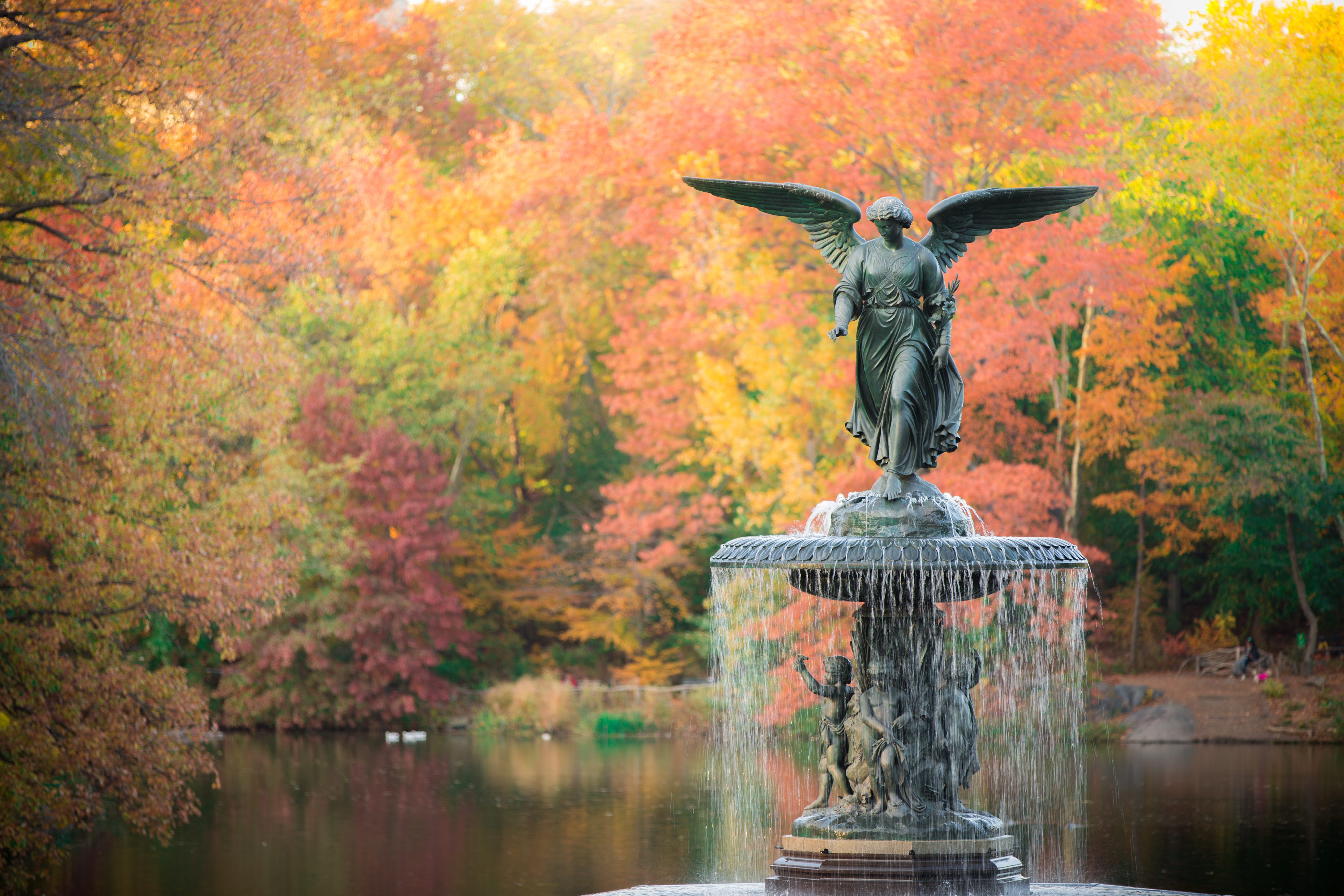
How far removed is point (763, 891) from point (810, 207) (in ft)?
15.8

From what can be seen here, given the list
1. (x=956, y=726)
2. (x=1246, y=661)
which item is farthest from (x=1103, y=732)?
(x=956, y=726)

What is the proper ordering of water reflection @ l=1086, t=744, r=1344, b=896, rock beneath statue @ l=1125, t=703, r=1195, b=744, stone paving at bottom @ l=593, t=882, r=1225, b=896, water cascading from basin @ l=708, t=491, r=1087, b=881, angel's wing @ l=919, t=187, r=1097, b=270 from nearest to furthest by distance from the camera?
water cascading from basin @ l=708, t=491, r=1087, b=881, angel's wing @ l=919, t=187, r=1097, b=270, stone paving at bottom @ l=593, t=882, r=1225, b=896, water reflection @ l=1086, t=744, r=1344, b=896, rock beneath statue @ l=1125, t=703, r=1195, b=744

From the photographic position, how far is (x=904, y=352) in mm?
10172

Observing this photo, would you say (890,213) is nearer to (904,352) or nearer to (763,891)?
(904,352)

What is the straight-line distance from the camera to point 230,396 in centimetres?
1831

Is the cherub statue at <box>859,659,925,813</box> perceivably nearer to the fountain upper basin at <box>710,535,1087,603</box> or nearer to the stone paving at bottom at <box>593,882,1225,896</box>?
the fountain upper basin at <box>710,535,1087,603</box>

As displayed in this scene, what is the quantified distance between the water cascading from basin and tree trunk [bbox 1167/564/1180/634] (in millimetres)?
5539

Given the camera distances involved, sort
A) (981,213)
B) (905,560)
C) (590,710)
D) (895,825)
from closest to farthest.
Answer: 1. (905,560)
2. (895,825)
3. (981,213)
4. (590,710)

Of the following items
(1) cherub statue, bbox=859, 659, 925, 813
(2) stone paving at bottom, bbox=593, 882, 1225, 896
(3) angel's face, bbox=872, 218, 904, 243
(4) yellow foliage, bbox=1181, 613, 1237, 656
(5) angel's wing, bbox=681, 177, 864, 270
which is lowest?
(2) stone paving at bottom, bbox=593, 882, 1225, 896

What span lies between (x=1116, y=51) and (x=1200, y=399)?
245 inches

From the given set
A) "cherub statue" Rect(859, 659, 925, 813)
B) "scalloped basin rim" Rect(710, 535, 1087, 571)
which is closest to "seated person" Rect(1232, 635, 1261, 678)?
"cherub statue" Rect(859, 659, 925, 813)

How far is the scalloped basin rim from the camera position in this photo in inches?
365

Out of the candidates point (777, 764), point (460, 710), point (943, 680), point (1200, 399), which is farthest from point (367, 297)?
point (943, 680)

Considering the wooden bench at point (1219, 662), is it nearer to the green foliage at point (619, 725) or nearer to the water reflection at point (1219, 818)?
the water reflection at point (1219, 818)
